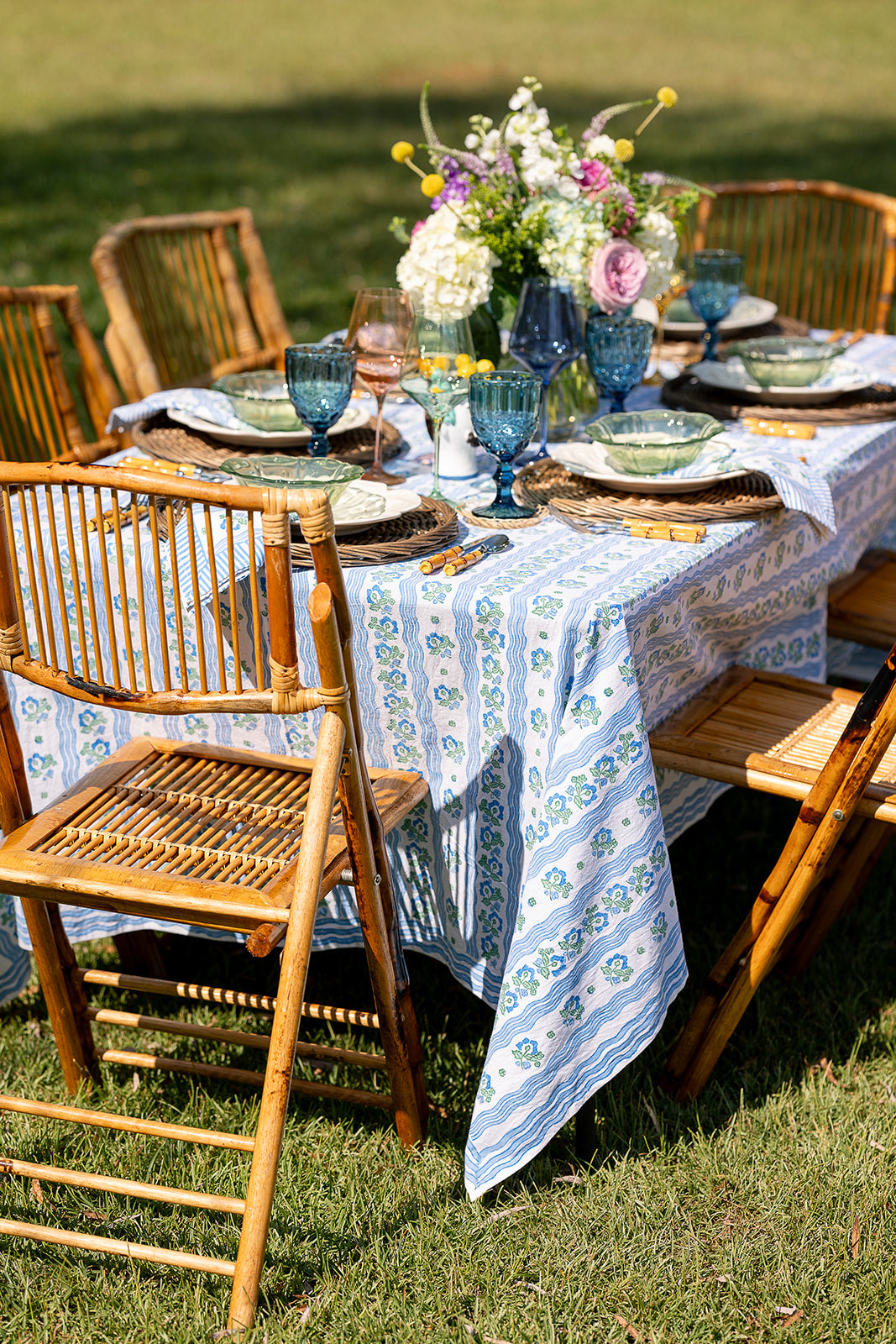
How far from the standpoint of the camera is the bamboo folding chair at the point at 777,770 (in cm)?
195

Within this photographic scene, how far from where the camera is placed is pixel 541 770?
1.89 meters

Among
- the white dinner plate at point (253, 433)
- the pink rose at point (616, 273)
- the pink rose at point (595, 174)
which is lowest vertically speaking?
the white dinner plate at point (253, 433)

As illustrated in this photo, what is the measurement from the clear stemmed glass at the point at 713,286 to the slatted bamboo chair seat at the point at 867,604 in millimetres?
561

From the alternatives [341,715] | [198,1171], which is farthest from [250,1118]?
[341,715]

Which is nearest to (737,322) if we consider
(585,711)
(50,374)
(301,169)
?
(50,374)

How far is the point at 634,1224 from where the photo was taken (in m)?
2.02

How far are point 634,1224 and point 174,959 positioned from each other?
1.06m


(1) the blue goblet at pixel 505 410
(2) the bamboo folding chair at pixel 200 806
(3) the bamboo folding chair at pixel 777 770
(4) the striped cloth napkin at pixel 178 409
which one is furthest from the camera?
(4) the striped cloth napkin at pixel 178 409

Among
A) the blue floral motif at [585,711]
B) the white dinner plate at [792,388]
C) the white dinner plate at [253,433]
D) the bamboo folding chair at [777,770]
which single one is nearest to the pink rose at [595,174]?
the white dinner plate at [792,388]

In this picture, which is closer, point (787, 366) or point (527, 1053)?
point (527, 1053)

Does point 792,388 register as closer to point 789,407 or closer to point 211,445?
point 789,407

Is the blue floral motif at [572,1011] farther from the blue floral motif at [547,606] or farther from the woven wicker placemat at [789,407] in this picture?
the woven wicker placemat at [789,407]

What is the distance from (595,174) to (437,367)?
52 centimetres

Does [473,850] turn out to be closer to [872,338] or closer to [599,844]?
[599,844]
